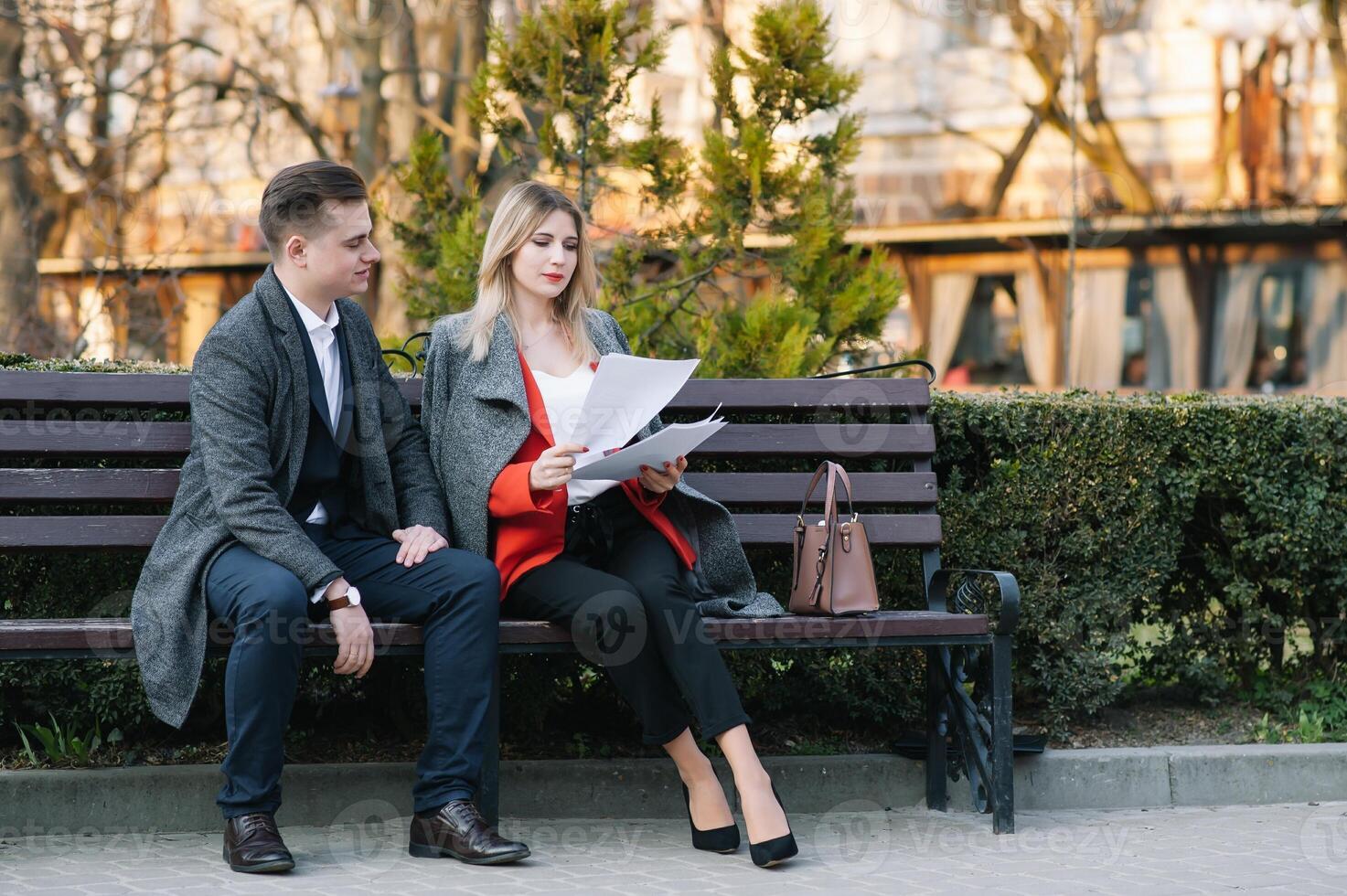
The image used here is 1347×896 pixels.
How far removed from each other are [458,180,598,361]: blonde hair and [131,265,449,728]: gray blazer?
1.16 feet

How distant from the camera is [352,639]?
4008 mm

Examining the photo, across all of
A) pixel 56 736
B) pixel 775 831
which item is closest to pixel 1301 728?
pixel 775 831

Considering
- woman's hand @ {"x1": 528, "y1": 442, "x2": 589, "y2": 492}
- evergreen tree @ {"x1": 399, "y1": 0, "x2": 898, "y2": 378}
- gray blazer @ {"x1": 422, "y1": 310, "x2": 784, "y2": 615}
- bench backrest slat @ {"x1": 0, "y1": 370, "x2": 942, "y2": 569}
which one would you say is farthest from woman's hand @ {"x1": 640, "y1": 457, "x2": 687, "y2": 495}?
evergreen tree @ {"x1": 399, "y1": 0, "x2": 898, "y2": 378}

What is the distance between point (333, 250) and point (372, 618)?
990mm

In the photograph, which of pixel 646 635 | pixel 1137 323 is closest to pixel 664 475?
pixel 646 635

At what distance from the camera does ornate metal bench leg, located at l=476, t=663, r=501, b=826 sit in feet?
13.7

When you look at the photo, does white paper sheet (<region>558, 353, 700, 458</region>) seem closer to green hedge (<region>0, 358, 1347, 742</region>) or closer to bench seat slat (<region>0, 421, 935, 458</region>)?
bench seat slat (<region>0, 421, 935, 458</region>)

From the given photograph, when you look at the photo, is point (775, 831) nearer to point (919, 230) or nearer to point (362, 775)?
point (362, 775)

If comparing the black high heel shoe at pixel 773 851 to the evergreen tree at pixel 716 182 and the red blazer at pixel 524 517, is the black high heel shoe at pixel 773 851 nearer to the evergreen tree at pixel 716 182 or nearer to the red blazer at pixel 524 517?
the red blazer at pixel 524 517

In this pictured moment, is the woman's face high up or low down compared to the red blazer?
up

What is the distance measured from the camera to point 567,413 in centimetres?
464

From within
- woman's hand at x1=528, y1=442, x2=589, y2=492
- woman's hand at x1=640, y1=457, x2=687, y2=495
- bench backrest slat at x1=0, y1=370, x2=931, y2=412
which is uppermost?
bench backrest slat at x1=0, y1=370, x2=931, y2=412

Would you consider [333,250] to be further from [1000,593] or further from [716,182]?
[716,182]

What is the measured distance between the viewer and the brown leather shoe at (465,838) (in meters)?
4.01
